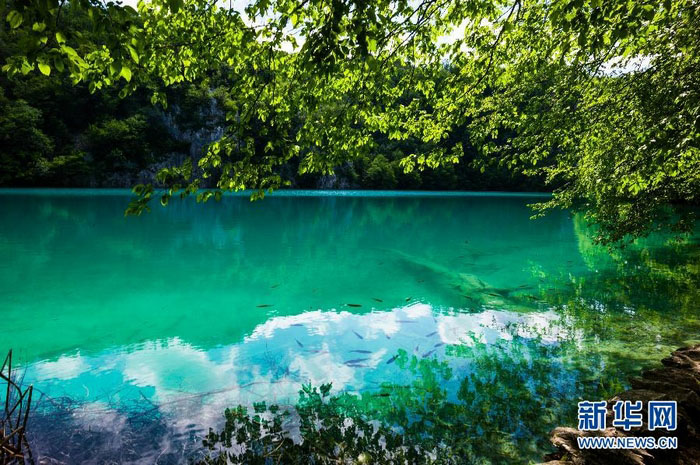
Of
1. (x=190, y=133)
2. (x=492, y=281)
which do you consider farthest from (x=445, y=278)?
(x=190, y=133)

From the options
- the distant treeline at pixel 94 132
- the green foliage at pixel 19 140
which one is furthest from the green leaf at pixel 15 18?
the green foliage at pixel 19 140

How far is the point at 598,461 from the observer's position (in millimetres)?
3418

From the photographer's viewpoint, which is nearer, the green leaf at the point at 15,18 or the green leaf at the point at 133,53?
the green leaf at the point at 15,18

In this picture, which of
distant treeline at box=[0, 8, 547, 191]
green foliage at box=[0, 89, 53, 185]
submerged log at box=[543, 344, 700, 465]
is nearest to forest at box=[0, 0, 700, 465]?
submerged log at box=[543, 344, 700, 465]

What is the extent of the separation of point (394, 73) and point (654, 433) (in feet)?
17.8

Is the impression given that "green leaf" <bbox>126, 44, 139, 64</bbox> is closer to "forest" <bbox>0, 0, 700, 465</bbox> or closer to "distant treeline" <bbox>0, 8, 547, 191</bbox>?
"forest" <bbox>0, 0, 700, 465</bbox>

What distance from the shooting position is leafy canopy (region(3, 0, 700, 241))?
317 centimetres

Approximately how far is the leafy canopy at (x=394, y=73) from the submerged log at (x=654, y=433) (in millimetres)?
2827

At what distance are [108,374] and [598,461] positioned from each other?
696 centimetres

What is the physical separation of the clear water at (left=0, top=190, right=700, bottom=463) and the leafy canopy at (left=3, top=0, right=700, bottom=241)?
3132mm

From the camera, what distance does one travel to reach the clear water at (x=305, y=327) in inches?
204

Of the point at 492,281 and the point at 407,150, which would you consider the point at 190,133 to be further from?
the point at 492,281

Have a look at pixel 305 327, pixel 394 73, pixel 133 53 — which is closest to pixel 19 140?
pixel 305 327

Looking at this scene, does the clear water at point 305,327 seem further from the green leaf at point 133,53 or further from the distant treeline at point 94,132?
the distant treeline at point 94,132
